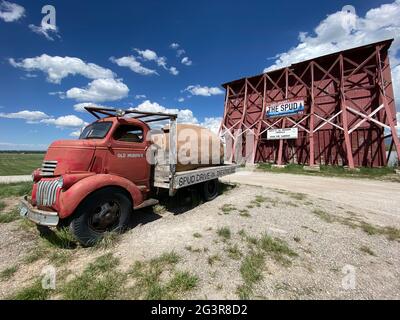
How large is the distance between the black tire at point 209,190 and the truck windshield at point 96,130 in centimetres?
357

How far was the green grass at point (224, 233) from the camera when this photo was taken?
4.32 m

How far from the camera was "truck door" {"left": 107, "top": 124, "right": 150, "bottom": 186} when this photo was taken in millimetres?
4709

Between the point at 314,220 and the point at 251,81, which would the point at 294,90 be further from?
the point at 314,220

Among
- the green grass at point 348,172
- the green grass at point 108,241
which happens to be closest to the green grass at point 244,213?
the green grass at point 108,241

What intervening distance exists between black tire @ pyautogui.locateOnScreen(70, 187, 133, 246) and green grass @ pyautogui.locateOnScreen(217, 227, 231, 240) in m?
2.08

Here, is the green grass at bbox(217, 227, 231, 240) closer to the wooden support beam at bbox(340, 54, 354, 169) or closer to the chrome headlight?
the chrome headlight

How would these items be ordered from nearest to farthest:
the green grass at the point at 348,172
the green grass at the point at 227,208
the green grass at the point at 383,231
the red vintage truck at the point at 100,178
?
the red vintage truck at the point at 100,178
the green grass at the point at 383,231
the green grass at the point at 227,208
the green grass at the point at 348,172

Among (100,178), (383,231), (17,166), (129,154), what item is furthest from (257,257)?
(17,166)

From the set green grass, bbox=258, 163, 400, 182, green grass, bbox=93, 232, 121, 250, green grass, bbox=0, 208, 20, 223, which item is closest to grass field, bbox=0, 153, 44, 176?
green grass, bbox=0, 208, 20, 223

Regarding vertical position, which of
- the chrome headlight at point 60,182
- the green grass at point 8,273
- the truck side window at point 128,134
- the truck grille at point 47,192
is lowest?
the green grass at point 8,273

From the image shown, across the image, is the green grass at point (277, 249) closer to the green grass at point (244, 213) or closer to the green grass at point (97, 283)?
the green grass at point (244, 213)

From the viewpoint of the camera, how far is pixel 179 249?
379cm

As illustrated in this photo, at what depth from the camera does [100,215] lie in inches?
162

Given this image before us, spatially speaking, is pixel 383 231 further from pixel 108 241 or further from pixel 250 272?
pixel 108 241
